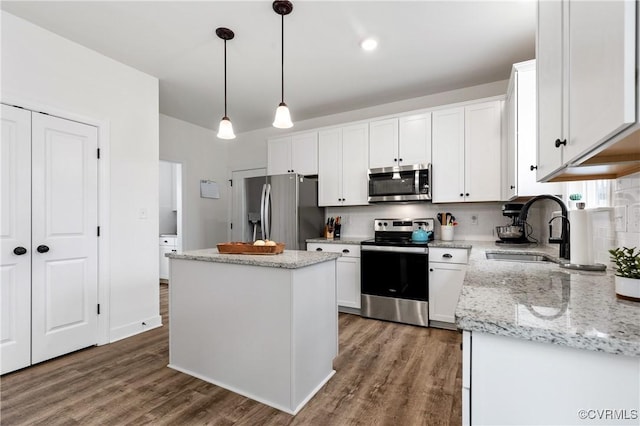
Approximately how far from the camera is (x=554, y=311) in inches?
32.9

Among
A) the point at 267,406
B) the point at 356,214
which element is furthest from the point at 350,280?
the point at 267,406

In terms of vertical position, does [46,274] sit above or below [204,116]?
below

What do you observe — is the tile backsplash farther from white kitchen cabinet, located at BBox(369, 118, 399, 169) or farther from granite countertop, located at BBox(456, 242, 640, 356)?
white kitchen cabinet, located at BBox(369, 118, 399, 169)

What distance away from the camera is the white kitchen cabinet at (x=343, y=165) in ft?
12.6

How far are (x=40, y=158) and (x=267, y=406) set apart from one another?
2618 mm

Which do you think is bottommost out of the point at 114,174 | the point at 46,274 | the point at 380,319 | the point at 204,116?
the point at 380,319

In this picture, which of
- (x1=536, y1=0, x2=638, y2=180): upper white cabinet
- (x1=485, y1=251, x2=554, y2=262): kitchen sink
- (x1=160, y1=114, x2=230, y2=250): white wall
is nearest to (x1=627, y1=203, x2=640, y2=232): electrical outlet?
(x1=536, y1=0, x2=638, y2=180): upper white cabinet

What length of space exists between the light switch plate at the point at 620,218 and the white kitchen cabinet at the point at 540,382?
39.6 inches

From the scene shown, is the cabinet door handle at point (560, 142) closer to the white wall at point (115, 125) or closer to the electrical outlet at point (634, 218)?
the electrical outlet at point (634, 218)

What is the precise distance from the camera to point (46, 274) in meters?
2.49

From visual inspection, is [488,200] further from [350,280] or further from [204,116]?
[204,116]

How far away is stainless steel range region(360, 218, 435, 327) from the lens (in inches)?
125

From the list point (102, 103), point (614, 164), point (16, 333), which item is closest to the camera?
point (614, 164)

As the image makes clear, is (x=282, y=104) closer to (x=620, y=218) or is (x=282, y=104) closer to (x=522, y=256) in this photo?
(x=620, y=218)
